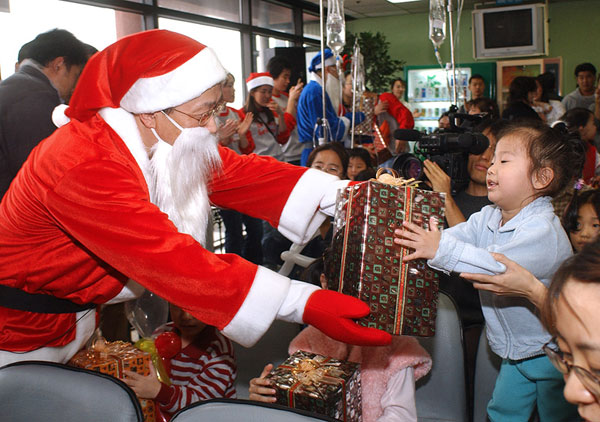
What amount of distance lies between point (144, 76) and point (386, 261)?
2.29 ft

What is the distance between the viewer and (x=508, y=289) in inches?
49.6

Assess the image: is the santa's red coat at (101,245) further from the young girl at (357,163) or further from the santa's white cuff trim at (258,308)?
the young girl at (357,163)

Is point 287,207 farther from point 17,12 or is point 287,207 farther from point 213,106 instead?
point 17,12

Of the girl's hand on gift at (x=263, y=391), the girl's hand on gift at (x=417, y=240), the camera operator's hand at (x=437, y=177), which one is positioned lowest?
the girl's hand on gift at (x=263, y=391)

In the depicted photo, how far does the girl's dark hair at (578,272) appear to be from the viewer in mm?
662

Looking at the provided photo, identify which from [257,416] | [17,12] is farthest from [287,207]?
[17,12]

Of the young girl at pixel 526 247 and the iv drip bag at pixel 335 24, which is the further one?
the iv drip bag at pixel 335 24

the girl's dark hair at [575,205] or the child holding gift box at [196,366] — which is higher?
the girl's dark hair at [575,205]

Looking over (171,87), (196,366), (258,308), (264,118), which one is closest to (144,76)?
(171,87)

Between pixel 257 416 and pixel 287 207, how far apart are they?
0.66 meters

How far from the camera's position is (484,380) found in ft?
5.22

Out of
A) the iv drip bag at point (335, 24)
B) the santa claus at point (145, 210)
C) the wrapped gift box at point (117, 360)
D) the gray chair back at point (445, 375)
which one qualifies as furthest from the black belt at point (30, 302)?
the iv drip bag at point (335, 24)

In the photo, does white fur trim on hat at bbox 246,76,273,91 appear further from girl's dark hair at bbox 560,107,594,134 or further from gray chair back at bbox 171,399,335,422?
gray chair back at bbox 171,399,335,422

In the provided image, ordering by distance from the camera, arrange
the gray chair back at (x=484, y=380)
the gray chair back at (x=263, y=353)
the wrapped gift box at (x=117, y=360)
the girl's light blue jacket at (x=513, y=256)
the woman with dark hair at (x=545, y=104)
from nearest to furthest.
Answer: the girl's light blue jacket at (x=513, y=256), the wrapped gift box at (x=117, y=360), the gray chair back at (x=484, y=380), the gray chair back at (x=263, y=353), the woman with dark hair at (x=545, y=104)
